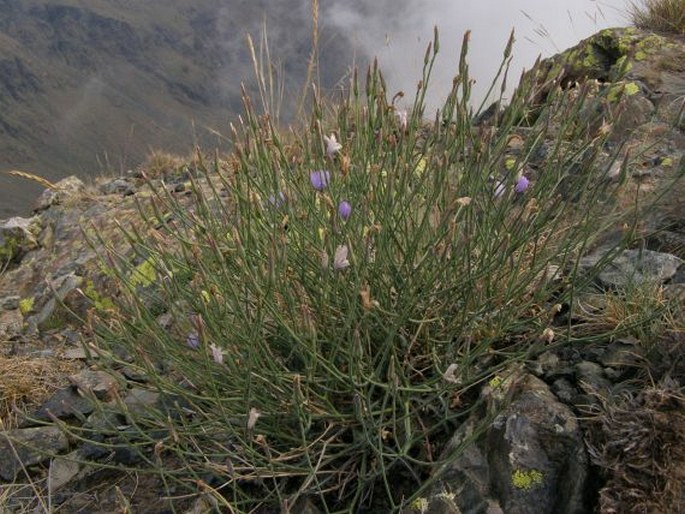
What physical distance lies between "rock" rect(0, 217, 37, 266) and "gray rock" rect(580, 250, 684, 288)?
6.42 metres

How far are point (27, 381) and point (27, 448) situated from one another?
694 mm

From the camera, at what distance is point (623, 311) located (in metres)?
2.34

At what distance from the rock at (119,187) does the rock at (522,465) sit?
6.25m

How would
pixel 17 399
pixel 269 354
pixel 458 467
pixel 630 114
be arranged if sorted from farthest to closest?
pixel 630 114
pixel 17 399
pixel 269 354
pixel 458 467

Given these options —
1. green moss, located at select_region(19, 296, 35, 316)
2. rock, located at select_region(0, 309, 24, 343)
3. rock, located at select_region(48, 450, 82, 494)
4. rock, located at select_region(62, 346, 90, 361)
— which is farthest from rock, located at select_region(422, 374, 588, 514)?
green moss, located at select_region(19, 296, 35, 316)

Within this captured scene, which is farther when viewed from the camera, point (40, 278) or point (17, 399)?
point (40, 278)

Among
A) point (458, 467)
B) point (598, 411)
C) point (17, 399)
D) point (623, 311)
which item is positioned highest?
point (623, 311)

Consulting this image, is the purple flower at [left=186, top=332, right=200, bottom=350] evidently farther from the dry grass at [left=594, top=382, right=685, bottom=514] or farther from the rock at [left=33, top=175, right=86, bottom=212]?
the rock at [left=33, top=175, right=86, bottom=212]

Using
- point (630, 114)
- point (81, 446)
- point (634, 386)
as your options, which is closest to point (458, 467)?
point (634, 386)

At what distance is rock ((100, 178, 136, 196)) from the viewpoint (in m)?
7.69

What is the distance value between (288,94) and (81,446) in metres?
2.37

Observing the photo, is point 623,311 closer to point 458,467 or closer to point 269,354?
point 458,467

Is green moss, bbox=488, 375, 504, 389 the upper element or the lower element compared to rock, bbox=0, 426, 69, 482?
upper

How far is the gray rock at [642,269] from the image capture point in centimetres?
255
